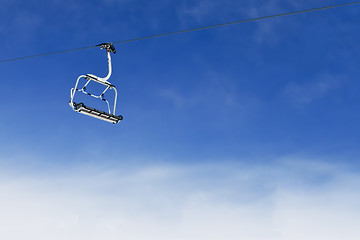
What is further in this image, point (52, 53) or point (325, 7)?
point (52, 53)

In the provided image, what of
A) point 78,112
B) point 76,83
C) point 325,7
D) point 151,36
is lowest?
point 78,112

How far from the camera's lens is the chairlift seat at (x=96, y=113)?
14.4m

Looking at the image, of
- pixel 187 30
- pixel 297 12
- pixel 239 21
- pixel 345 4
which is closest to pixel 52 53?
pixel 187 30

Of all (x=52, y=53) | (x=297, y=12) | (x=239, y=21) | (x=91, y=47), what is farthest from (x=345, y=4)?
(x=52, y=53)

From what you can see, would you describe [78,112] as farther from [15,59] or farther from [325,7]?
[325,7]

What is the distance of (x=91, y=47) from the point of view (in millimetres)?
17234

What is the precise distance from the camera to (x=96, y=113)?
14.8 metres

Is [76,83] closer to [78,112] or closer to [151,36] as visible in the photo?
[78,112]

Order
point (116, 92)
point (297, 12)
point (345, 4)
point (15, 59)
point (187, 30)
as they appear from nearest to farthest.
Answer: point (345, 4), point (297, 12), point (187, 30), point (116, 92), point (15, 59)

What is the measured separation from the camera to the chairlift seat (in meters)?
14.4

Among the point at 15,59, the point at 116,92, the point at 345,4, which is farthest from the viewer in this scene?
the point at 15,59

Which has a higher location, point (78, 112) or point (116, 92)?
point (116, 92)

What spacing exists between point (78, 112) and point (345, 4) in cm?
1047

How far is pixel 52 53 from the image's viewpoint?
712 inches
